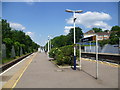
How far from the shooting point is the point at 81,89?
7766mm

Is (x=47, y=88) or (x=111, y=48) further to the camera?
(x=111, y=48)

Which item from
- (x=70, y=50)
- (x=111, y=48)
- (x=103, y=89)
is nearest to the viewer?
(x=103, y=89)

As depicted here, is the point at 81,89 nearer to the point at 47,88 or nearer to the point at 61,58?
the point at 47,88

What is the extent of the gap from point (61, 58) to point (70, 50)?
53.8 inches

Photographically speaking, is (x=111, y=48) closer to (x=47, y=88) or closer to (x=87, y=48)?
(x=87, y=48)

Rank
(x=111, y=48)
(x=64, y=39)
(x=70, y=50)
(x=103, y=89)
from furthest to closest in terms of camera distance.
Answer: (x=64, y=39)
(x=111, y=48)
(x=70, y=50)
(x=103, y=89)

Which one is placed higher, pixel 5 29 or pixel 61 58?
pixel 5 29

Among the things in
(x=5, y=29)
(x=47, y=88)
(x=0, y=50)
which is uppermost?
(x=5, y=29)

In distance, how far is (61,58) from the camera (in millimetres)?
17531

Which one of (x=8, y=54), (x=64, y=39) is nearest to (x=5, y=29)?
(x=8, y=54)

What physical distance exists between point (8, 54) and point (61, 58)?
12227mm

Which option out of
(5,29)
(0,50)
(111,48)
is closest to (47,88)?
(0,50)

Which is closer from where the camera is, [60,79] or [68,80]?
[68,80]

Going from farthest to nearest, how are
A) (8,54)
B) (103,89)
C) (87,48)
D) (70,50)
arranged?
(87,48)
(8,54)
(70,50)
(103,89)
